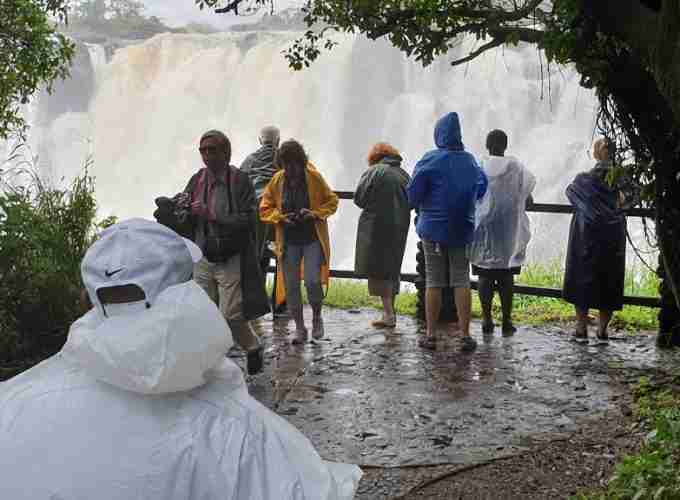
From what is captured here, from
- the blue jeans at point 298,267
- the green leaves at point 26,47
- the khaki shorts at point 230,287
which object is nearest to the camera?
the khaki shorts at point 230,287

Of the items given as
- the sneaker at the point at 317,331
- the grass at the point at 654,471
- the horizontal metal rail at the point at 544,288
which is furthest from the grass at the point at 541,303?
the grass at the point at 654,471

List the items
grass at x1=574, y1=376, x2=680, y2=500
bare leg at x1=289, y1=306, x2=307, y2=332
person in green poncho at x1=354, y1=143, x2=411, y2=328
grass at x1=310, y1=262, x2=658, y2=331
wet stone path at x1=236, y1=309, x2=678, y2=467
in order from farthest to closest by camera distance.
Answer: grass at x1=310, y1=262, x2=658, y2=331 → person in green poncho at x1=354, y1=143, x2=411, y2=328 → bare leg at x1=289, y1=306, x2=307, y2=332 → wet stone path at x1=236, y1=309, x2=678, y2=467 → grass at x1=574, y1=376, x2=680, y2=500

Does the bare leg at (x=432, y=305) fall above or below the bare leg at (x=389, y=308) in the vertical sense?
above

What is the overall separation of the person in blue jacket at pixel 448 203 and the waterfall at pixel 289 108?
15.4 metres

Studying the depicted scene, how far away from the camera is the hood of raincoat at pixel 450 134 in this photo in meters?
7.73

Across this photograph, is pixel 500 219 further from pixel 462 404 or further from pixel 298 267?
pixel 462 404

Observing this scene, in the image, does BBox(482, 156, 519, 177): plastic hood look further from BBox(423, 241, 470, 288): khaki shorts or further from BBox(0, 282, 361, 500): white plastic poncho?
BBox(0, 282, 361, 500): white plastic poncho

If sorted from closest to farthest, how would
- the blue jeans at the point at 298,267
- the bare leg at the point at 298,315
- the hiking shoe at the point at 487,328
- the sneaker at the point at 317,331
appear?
the blue jeans at the point at 298,267 < the bare leg at the point at 298,315 < the sneaker at the point at 317,331 < the hiking shoe at the point at 487,328

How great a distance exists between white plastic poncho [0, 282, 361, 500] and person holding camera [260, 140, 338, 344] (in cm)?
603

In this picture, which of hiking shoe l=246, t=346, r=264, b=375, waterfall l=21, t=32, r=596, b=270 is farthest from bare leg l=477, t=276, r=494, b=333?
waterfall l=21, t=32, r=596, b=270

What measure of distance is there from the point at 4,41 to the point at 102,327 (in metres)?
5.79

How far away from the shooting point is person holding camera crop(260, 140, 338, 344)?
796cm

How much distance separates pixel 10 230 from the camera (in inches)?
270

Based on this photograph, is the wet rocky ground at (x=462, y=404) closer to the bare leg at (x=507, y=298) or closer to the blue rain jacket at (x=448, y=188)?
the bare leg at (x=507, y=298)
